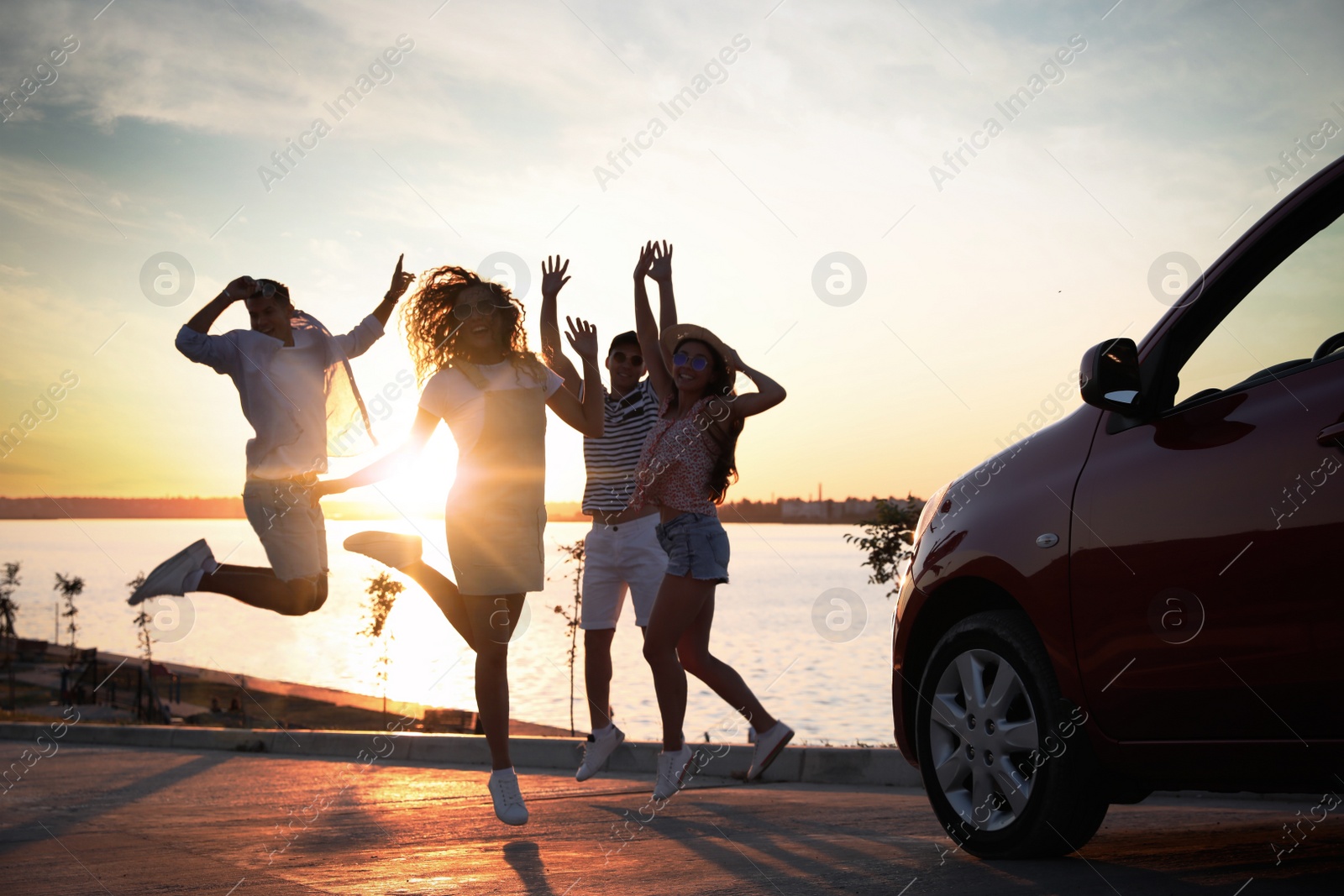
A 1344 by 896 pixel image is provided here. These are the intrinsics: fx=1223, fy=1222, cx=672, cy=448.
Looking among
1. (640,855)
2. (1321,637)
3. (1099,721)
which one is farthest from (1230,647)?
(640,855)

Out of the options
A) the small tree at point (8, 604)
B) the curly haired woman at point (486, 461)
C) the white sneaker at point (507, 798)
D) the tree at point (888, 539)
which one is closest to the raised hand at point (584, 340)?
the curly haired woman at point (486, 461)

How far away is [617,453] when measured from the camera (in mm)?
6633

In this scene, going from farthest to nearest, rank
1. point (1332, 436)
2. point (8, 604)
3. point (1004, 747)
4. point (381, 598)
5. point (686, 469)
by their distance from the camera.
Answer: point (8, 604), point (381, 598), point (686, 469), point (1004, 747), point (1332, 436)

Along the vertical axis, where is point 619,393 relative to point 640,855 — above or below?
above

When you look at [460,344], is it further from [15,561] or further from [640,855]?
[15,561]

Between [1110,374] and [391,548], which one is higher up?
[1110,374]

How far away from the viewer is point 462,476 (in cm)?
504

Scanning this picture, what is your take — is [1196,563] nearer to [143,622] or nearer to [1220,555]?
[1220,555]

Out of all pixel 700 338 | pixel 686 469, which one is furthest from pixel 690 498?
pixel 700 338

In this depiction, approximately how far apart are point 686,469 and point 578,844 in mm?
1693

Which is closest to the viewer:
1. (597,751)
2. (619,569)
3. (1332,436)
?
(1332,436)

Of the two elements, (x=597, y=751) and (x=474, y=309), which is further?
(x=597, y=751)

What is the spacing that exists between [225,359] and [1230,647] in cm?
455

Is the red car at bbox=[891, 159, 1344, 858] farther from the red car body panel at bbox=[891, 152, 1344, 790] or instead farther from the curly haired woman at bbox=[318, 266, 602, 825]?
the curly haired woman at bbox=[318, 266, 602, 825]
